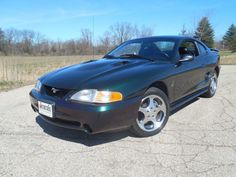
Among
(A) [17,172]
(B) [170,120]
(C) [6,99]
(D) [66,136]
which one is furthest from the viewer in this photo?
(C) [6,99]

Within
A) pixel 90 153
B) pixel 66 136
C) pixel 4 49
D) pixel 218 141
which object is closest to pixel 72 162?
pixel 90 153

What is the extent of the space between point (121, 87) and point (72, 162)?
3.42 ft

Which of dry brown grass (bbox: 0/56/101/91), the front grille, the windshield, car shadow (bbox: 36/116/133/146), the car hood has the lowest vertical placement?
dry brown grass (bbox: 0/56/101/91)

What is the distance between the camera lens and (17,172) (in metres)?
2.57

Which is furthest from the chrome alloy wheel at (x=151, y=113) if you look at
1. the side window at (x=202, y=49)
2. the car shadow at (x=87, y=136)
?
the side window at (x=202, y=49)

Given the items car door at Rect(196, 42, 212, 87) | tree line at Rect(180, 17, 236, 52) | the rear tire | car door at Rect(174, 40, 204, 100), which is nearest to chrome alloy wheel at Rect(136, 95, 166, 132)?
car door at Rect(174, 40, 204, 100)

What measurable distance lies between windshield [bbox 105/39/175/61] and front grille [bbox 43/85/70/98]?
1.61 meters

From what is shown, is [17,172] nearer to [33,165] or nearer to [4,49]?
A: [33,165]

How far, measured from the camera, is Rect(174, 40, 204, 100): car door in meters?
3.99

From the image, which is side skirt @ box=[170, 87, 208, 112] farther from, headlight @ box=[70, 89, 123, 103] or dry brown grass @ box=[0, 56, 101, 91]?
dry brown grass @ box=[0, 56, 101, 91]

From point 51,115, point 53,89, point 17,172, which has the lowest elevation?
point 17,172

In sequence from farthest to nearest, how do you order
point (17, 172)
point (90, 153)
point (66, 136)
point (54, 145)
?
1. point (66, 136)
2. point (54, 145)
3. point (90, 153)
4. point (17, 172)

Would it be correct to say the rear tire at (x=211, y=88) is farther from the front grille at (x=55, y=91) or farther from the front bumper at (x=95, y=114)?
the front grille at (x=55, y=91)

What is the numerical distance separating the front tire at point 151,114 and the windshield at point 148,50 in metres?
0.79
